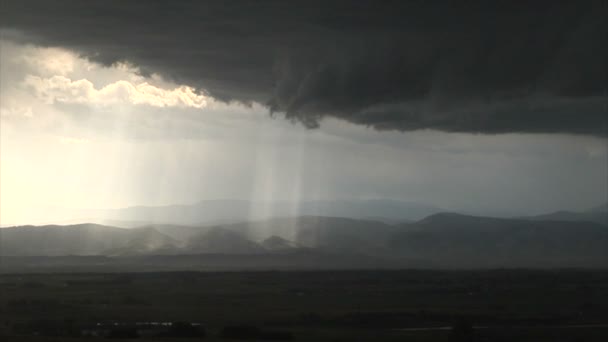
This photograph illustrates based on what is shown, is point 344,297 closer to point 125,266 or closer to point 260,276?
point 260,276

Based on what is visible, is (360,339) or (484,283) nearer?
(360,339)

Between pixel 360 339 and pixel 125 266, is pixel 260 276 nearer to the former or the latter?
pixel 125 266

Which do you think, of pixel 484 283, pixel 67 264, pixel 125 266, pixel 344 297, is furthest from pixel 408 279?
pixel 67 264

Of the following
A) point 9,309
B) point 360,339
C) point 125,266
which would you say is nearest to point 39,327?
point 9,309

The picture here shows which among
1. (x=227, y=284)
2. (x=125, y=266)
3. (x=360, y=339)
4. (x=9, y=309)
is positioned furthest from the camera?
(x=125, y=266)

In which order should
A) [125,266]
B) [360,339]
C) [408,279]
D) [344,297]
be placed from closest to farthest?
[360,339], [344,297], [408,279], [125,266]

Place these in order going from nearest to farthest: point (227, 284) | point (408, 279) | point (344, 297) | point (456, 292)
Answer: point (344, 297) → point (456, 292) → point (227, 284) → point (408, 279)
